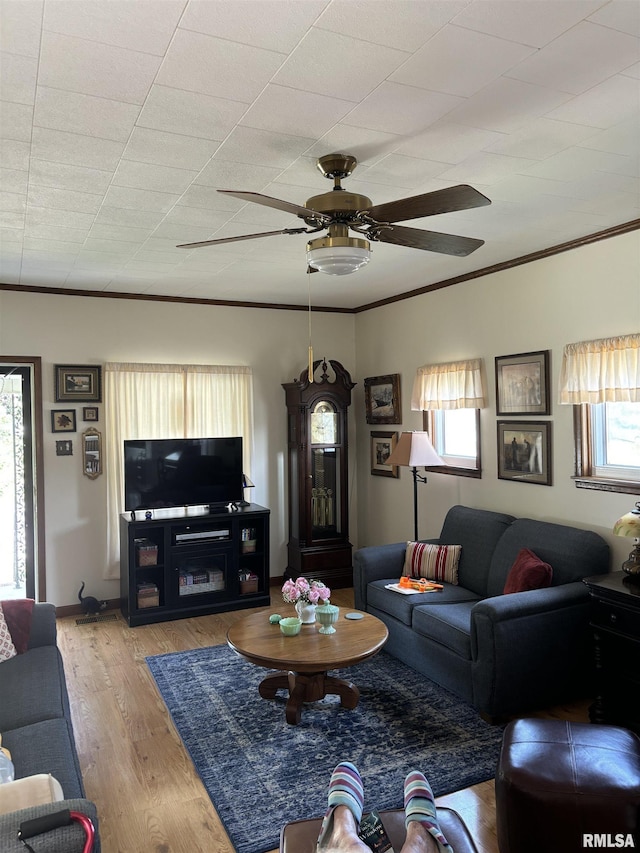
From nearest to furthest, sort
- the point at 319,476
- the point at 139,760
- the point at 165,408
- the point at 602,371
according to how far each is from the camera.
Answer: the point at 139,760
the point at 602,371
the point at 165,408
the point at 319,476

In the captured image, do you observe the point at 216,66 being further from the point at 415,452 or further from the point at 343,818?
the point at 415,452

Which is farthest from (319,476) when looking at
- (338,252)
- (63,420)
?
(338,252)

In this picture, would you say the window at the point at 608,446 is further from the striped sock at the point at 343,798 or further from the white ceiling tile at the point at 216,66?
the white ceiling tile at the point at 216,66

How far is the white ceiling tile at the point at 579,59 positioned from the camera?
1828 millimetres

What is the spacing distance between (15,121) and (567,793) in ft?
10.0

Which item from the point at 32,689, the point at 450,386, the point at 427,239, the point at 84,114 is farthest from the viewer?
the point at 450,386

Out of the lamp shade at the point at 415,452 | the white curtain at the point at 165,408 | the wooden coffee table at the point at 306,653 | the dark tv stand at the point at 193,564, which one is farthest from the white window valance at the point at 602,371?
the white curtain at the point at 165,408

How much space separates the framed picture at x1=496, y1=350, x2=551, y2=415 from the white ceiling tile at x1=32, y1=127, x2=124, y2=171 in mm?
2938

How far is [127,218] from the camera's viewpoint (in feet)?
11.3

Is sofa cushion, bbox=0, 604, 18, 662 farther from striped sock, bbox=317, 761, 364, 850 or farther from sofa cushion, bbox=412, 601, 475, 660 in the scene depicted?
sofa cushion, bbox=412, 601, 475, 660

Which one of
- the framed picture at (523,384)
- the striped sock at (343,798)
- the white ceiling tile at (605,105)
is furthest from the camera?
the framed picture at (523,384)

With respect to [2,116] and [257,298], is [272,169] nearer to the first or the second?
[2,116]

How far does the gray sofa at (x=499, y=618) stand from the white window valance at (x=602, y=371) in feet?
2.70

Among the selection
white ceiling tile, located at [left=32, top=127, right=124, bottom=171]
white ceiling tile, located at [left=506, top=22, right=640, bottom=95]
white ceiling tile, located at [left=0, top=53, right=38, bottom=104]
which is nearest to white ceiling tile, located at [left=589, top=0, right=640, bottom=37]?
white ceiling tile, located at [left=506, top=22, right=640, bottom=95]
